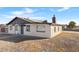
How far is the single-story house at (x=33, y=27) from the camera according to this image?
4105 millimetres

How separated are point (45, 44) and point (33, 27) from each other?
0.37 meters

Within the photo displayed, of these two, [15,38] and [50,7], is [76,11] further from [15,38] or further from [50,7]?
[15,38]

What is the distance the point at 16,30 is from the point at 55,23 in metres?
0.70

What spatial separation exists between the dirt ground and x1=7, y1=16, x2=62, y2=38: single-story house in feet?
0.32

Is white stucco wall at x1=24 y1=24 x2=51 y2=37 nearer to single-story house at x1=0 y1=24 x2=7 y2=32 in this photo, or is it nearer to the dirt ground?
the dirt ground

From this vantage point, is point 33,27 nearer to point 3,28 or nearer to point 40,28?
point 40,28

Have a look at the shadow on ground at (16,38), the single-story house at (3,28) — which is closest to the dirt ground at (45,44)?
the shadow on ground at (16,38)

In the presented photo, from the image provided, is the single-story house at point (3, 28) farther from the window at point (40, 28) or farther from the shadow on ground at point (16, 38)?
the window at point (40, 28)

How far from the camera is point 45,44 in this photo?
13.5 ft

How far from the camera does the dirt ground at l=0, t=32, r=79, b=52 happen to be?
408cm

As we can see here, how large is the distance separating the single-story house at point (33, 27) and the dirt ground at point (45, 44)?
97 millimetres
